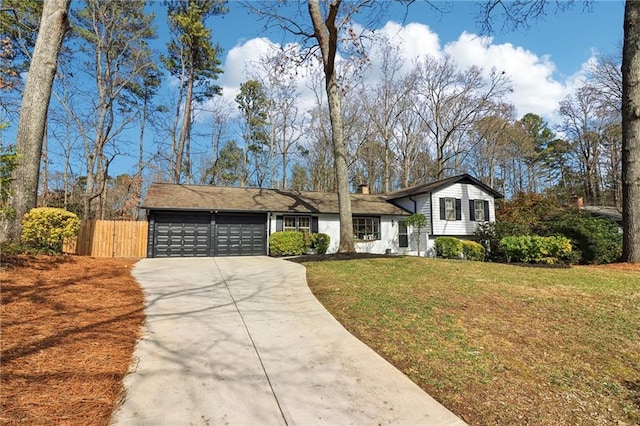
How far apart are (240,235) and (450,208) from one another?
11672mm

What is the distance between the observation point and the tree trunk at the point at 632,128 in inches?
397

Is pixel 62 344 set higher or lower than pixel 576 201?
lower

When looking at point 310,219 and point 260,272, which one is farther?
point 310,219

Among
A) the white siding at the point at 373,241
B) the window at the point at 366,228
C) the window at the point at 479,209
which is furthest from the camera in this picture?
the window at the point at 479,209

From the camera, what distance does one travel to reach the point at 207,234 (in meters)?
14.7

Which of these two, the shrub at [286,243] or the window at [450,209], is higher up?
the window at [450,209]

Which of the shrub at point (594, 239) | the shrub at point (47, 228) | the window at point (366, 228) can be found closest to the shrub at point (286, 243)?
the window at point (366, 228)

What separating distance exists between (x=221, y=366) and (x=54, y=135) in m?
24.4

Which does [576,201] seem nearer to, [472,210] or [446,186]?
[472,210]

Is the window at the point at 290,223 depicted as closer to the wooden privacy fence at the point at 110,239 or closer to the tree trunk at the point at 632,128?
the wooden privacy fence at the point at 110,239

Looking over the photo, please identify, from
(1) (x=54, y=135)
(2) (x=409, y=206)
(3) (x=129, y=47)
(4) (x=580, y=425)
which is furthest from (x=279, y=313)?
(1) (x=54, y=135)

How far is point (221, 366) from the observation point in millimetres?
3057

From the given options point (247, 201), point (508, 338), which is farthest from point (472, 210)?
point (508, 338)

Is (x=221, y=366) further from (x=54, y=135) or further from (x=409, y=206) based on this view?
(x=54, y=135)
